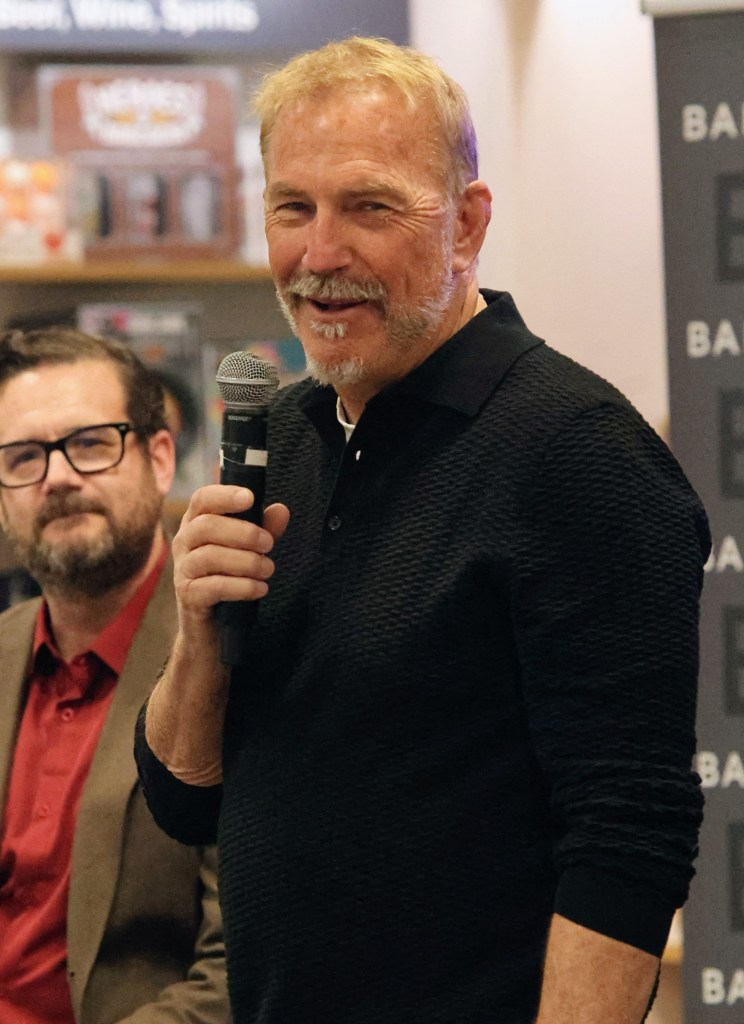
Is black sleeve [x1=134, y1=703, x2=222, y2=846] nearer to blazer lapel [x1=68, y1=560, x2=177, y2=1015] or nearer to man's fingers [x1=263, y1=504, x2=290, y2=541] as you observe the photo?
man's fingers [x1=263, y1=504, x2=290, y2=541]

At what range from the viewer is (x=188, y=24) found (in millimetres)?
3658

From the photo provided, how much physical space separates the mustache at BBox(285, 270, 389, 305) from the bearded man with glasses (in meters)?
0.93

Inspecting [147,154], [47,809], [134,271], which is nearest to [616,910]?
[47,809]

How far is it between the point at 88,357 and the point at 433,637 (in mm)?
1282

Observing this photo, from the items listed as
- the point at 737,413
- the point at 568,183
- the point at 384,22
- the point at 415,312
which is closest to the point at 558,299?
the point at 568,183

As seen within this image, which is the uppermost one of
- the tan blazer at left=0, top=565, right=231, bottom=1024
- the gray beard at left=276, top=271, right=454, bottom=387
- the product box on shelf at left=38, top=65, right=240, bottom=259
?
the product box on shelf at left=38, top=65, right=240, bottom=259

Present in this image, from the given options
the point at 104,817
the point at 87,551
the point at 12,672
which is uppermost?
the point at 87,551

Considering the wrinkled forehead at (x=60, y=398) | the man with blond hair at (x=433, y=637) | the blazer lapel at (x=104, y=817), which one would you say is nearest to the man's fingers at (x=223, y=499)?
the man with blond hair at (x=433, y=637)

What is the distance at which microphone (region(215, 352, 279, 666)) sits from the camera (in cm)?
128

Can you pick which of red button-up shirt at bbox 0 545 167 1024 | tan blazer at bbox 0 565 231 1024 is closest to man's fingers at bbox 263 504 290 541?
tan blazer at bbox 0 565 231 1024

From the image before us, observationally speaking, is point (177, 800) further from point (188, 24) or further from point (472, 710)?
point (188, 24)

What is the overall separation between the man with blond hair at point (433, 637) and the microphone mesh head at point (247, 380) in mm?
54

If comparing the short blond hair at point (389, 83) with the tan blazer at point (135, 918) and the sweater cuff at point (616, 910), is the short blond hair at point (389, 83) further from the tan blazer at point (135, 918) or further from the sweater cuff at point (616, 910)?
the tan blazer at point (135, 918)

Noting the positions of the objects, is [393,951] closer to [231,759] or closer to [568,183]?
[231,759]
